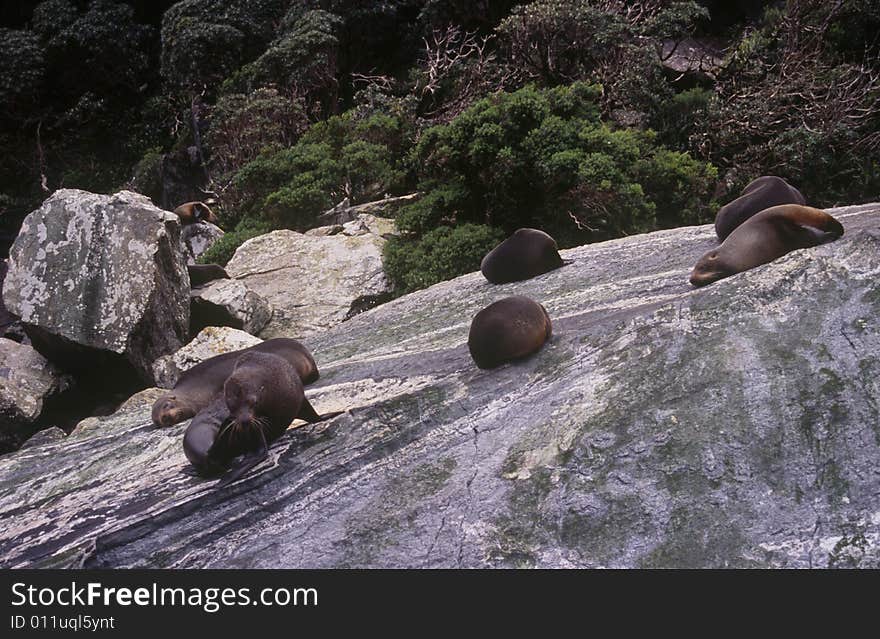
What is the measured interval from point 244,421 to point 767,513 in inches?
84.8

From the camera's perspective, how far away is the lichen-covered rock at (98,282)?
7.50m

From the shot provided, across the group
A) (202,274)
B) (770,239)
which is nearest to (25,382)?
(202,274)

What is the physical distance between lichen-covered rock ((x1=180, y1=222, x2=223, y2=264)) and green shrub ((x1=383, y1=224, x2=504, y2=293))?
4.64 metres

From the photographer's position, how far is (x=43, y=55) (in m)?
17.2

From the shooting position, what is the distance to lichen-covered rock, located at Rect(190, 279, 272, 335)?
8523mm

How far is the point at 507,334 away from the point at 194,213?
10026mm

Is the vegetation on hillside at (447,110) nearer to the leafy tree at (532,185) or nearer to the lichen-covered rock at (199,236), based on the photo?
the leafy tree at (532,185)

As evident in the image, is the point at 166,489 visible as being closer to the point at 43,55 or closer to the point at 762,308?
the point at 762,308

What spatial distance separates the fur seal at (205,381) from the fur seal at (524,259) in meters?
1.76

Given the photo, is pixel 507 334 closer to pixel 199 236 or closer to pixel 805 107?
pixel 805 107

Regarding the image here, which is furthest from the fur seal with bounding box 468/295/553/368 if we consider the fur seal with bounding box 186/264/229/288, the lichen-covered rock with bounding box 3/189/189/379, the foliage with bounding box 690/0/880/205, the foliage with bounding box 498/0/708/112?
the foliage with bounding box 498/0/708/112
